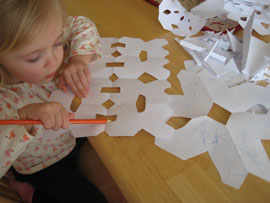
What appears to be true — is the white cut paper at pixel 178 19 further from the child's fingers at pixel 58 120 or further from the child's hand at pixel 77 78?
the child's fingers at pixel 58 120

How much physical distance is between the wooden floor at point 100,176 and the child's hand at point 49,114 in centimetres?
28

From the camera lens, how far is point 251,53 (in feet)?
2.05

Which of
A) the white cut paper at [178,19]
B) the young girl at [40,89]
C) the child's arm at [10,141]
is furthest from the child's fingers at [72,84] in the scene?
the white cut paper at [178,19]

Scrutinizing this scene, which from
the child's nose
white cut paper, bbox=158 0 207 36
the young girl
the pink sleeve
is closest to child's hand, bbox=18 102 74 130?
the young girl

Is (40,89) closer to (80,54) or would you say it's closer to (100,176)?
(80,54)

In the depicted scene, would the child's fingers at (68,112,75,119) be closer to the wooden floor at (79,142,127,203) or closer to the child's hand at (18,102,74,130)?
the child's hand at (18,102,74,130)

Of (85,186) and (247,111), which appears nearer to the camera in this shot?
(247,111)

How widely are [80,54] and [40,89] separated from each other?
153 millimetres

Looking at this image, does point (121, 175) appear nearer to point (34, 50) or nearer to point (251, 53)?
point (34, 50)

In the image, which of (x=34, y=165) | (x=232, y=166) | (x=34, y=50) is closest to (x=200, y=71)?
(x=232, y=166)

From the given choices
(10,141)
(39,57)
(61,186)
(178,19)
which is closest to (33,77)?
(39,57)

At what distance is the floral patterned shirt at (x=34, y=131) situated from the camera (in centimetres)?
45

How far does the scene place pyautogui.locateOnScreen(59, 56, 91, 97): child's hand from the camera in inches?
21.7

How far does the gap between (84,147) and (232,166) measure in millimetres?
485
